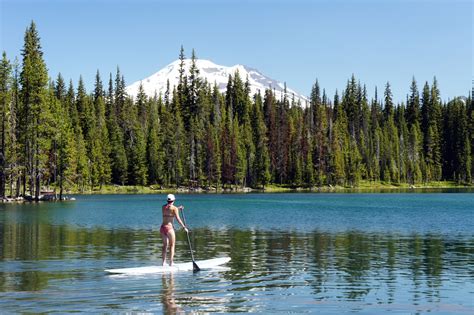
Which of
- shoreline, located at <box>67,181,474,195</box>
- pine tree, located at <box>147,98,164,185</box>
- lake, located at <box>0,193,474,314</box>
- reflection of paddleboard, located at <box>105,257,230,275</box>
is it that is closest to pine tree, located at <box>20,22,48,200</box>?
shoreline, located at <box>67,181,474,195</box>

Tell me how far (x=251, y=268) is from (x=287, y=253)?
19.6 feet

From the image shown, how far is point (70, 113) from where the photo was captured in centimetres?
14475

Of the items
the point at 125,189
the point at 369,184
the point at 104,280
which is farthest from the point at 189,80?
the point at 104,280

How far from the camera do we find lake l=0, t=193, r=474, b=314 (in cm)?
1947

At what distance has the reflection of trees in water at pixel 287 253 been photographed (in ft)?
78.2

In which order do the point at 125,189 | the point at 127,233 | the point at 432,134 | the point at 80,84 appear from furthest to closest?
the point at 432,134
the point at 80,84
the point at 125,189
the point at 127,233

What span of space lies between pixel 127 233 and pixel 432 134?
549ft

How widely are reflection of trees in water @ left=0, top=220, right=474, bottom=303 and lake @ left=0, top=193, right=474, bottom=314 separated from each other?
5 cm

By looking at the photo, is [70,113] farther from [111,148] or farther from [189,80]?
[189,80]

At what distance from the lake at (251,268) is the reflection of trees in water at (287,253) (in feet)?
0.16

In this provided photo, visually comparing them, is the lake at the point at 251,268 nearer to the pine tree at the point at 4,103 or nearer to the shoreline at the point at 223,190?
the pine tree at the point at 4,103

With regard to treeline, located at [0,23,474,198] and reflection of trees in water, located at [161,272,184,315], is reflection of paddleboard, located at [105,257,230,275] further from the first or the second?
treeline, located at [0,23,474,198]

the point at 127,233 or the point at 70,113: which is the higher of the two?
the point at 70,113

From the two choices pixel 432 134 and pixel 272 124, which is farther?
pixel 432 134
